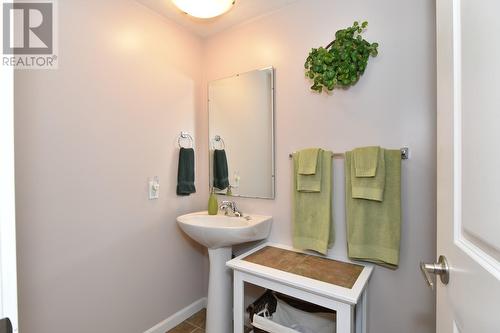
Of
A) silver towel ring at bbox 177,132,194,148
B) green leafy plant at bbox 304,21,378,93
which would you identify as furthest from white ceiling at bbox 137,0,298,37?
silver towel ring at bbox 177,132,194,148

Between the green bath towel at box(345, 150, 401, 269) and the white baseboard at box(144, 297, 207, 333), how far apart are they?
4.58ft

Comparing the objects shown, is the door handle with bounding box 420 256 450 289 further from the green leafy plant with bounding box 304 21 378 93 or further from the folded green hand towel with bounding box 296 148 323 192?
the green leafy plant with bounding box 304 21 378 93

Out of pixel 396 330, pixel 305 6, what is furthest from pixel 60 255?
pixel 305 6

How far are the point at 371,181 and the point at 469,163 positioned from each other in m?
0.78

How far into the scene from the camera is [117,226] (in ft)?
4.85

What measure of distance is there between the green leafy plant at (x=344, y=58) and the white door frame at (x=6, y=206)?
4.39ft

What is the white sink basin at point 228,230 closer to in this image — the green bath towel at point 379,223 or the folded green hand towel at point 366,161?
the green bath towel at point 379,223

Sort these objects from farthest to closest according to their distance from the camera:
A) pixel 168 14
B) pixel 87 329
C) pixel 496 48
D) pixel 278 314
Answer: pixel 168 14
pixel 278 314
pixel 87 329
pixel 496 48

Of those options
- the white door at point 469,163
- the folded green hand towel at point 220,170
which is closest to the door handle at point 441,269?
the white door at point 469,163

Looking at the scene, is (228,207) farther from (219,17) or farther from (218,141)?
(219,17)

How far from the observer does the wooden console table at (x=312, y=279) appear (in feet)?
3.47

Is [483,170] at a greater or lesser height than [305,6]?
lesser

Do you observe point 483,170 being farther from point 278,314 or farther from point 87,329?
point 87,329

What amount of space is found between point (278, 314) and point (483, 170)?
4.61ft
